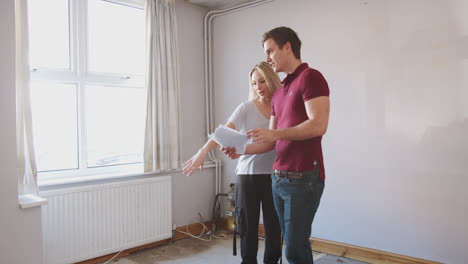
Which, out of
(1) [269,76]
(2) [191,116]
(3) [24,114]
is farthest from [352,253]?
(3) [24,114]

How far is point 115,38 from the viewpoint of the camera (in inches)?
142

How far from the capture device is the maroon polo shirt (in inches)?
62.5

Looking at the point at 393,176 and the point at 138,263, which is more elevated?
the point at 393,176

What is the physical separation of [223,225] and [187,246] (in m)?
0.67

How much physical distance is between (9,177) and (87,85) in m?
1.25

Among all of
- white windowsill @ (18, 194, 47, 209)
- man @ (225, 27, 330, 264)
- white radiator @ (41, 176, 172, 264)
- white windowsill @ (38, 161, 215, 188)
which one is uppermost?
man @ (225, 27, 330, 264)

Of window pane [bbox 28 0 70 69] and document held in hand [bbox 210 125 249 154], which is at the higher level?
window pane [bbox 28 0 70 69]

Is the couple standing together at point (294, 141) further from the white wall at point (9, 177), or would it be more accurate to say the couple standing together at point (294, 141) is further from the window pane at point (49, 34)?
the window pane at point (49, 34)

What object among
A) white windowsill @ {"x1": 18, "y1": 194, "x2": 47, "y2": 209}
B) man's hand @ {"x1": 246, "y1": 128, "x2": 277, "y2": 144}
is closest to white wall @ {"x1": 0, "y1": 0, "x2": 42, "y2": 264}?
white windowsill @ {"x1": 18, "y1": 194, "x2": 47, "y2": 209}

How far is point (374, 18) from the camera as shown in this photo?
3.11 m

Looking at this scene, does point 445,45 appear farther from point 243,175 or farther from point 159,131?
point 159,131

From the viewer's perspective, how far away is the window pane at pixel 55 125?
3080 millimetres

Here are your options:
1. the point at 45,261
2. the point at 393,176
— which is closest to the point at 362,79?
the point at 393,176

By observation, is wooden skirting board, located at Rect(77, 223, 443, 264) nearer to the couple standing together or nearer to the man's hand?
the couple standing together
